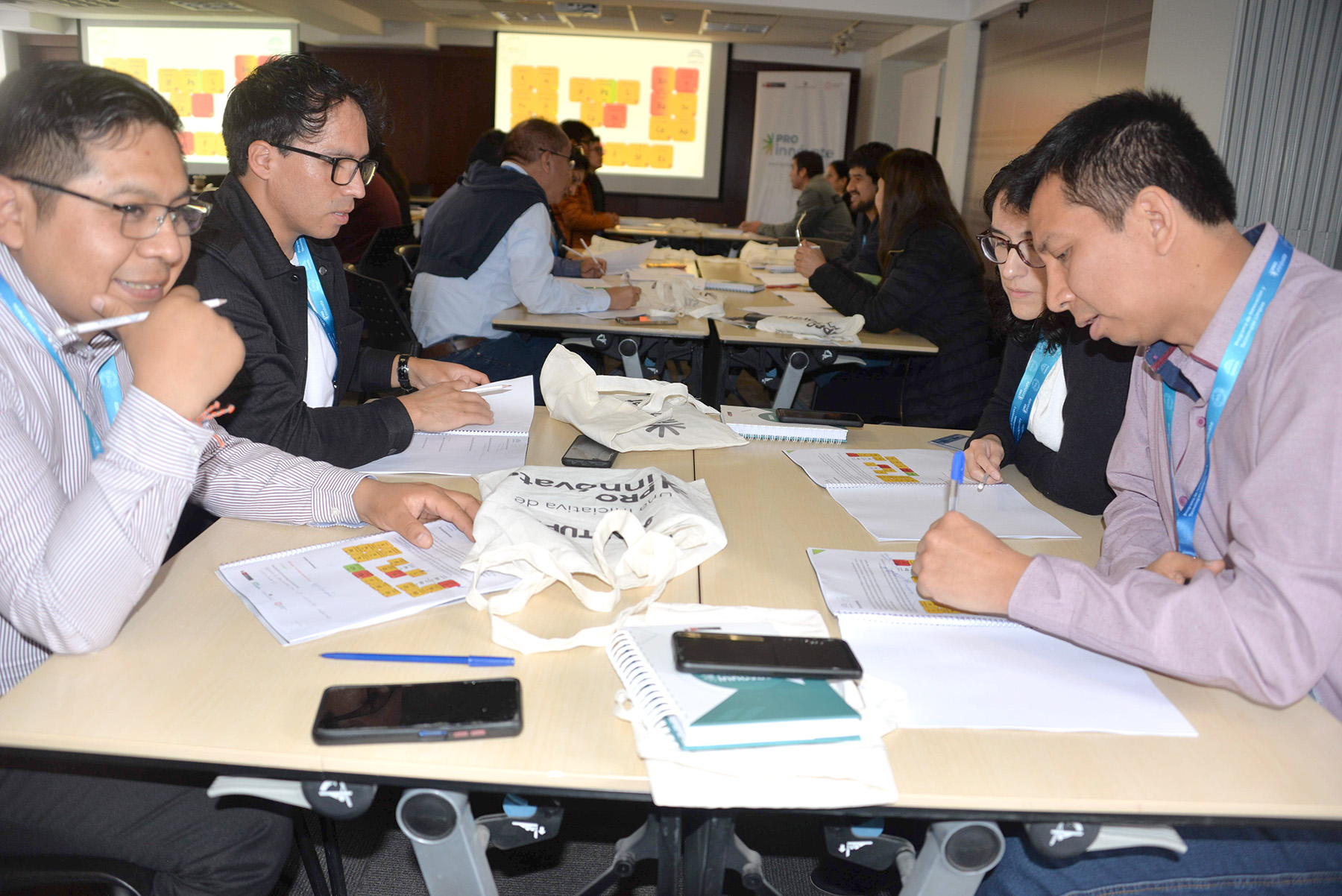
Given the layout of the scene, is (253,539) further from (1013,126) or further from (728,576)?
(1013,126)

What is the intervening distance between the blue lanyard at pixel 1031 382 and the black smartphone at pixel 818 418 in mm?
338

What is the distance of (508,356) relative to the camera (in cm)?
331

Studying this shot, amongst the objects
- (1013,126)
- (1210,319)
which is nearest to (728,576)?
(1210,319)

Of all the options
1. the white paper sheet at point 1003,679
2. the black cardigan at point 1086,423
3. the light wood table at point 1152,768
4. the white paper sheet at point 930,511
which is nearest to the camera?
the light wood table at point 1152,768

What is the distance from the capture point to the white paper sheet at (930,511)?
1420 millimetres

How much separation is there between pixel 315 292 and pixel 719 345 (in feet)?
5.72

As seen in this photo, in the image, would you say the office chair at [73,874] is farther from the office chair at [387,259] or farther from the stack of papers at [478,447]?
the office chair at [387,259]

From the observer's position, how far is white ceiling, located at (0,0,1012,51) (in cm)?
705

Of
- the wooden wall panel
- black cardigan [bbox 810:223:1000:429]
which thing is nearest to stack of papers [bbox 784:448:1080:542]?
black cardigan [bbox 810:223:1000:429]

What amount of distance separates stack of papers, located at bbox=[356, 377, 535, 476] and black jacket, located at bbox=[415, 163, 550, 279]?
4.47ft

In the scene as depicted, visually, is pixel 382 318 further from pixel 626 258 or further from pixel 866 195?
pixel 866 195

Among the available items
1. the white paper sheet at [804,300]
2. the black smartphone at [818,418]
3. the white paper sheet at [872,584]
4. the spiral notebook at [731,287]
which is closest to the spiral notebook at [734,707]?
the white paper sheet at [872,584]

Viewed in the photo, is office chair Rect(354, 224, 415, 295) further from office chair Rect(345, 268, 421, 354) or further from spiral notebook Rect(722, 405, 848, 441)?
spiral notebook Rect(722, 405, 848, 441)

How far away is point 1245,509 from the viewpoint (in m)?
0.95
